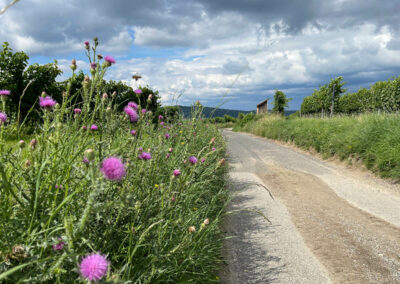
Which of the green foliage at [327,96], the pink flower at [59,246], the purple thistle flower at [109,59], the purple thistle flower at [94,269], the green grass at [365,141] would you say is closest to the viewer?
the purple thistle flower at [94,269]

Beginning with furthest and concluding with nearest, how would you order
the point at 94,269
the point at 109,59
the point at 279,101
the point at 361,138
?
the point at 279,101 < the point at 361,138 < the point at 109,59 < the point at 94,269

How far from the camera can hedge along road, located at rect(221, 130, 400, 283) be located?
282 cm

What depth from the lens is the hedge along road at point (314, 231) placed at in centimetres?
282

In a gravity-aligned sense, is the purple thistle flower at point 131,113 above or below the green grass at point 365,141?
above

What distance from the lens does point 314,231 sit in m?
3.77

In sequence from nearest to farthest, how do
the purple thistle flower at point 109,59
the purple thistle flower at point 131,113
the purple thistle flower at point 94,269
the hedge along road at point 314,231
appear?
1. the purple thistle flower at point 94,269
2. the purple thistle flower at point 131,113
3. the purple thistle flower at point 109,59
4. the hedge along road at point 314,231

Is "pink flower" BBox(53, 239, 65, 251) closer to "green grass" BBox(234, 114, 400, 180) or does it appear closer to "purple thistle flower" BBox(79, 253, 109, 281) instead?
"purple thistle flower" BBox(79, 253, 109, 281)

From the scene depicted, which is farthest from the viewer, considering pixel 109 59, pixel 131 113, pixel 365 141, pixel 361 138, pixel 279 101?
pixel 279 101

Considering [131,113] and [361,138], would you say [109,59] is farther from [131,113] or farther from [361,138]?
[361,138]

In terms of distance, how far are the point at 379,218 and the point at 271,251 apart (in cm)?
218

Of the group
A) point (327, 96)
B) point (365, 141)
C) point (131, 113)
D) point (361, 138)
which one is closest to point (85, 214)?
point (131, 113)

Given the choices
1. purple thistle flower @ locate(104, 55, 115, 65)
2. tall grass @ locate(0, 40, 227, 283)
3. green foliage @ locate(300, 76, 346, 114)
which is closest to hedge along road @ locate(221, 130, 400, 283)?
tall grass @ locate(0, 40, 227, 283)

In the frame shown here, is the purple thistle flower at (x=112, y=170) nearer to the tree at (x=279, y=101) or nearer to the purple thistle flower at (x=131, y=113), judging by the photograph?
the purple thistle flower at (x=131, y=113)

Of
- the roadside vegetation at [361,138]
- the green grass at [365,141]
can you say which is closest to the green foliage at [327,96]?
the roadside vegetation at [361,138]
